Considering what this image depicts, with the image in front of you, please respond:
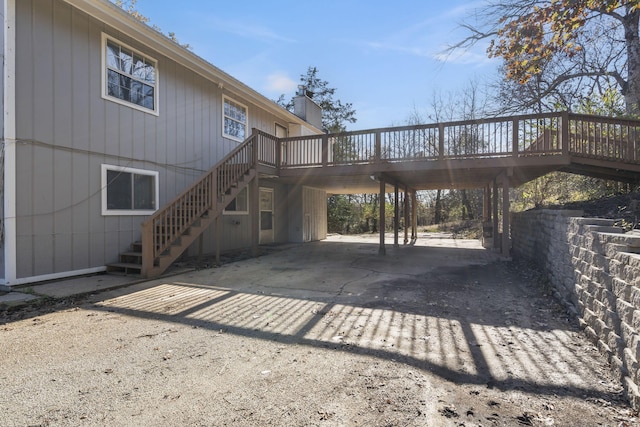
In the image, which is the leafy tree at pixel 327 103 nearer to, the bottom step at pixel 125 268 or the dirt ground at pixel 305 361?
the bottom step at pixel 125 268

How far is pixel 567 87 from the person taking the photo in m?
13.7

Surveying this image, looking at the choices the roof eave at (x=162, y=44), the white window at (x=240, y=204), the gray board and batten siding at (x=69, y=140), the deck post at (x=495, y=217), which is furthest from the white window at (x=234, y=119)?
the deck post at (x=495, y=217)

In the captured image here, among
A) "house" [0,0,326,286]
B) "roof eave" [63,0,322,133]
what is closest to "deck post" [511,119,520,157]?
"house" [0,0,326,286]

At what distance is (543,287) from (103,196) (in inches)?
320

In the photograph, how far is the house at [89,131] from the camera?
5512mm

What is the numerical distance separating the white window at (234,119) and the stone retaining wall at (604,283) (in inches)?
348

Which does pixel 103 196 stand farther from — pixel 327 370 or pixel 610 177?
pixel 610 177

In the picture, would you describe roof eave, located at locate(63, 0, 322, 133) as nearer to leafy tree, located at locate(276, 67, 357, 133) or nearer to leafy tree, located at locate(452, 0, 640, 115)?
leafy tree, located at locate(452, 0, 640, 115)

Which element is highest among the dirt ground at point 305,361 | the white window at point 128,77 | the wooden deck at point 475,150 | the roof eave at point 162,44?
the roof eave at point 162,44

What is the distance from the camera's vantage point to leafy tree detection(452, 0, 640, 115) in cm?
458

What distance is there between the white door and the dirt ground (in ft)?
23.1

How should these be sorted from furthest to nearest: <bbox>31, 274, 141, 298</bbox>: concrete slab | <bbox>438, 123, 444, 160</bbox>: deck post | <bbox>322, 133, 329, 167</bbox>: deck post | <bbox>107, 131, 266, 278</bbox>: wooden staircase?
<bbox>322, 133, 329, 167</bbox>: deck post
<bbox>438, 123, 444, 160</bbox>: deck post
<bbox>107, 131, 266, 278</bbox>: wooden staircase
<bbox>31, 274, 141, 298</bbox>: concrete slab

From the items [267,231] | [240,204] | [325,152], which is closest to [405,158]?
[325,152]

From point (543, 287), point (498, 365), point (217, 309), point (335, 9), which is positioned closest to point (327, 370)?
point (498, 365)
